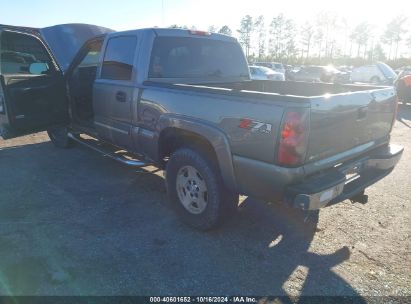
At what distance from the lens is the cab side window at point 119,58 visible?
4.57 meters

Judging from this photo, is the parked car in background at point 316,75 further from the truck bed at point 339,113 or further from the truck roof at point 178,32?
the truck bed at point 339,113

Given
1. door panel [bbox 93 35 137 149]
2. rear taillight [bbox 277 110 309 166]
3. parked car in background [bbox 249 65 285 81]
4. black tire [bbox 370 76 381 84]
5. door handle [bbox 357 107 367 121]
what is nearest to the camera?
rear taillight [bbox 277 110 309 166]

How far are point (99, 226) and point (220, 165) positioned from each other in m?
1.54

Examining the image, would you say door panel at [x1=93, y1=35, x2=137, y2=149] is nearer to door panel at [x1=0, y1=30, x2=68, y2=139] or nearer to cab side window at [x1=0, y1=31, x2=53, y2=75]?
door panel at [x1=0, y1=30, x2=68, y2=139]

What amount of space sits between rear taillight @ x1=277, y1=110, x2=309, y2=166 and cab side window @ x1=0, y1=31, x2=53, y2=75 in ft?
14.5

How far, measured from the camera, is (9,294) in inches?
111

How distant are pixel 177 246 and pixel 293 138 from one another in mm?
1574

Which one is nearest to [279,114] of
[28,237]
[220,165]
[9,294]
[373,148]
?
[220,165]

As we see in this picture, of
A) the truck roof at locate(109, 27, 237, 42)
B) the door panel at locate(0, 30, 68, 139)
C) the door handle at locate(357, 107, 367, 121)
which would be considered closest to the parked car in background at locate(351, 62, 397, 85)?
the truck roof at locate(109, 27, 237, 42)

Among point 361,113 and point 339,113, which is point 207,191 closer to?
point 339,113

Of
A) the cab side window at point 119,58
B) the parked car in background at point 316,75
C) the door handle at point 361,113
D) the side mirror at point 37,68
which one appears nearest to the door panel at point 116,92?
the cab side window at point 119,58

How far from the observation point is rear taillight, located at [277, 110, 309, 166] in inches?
109

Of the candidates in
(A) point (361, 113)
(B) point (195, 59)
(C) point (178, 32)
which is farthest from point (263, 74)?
(A) point (361, 113)

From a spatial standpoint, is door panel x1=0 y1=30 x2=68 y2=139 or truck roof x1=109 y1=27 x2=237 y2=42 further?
door panel x1=0 y1=30 x2=68 y2=139
